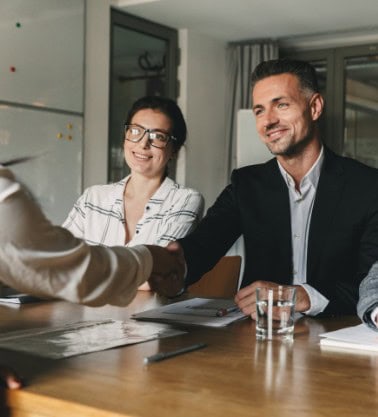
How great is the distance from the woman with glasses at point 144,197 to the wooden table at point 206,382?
1389mm

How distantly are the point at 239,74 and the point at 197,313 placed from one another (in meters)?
4.85

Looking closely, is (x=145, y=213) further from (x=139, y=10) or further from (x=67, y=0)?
(x=139, y=10)

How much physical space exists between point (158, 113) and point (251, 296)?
1.45 meters

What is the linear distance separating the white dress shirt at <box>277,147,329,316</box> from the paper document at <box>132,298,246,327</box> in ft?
1.51

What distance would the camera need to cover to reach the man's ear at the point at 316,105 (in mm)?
2512

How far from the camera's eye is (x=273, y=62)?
2.51 m

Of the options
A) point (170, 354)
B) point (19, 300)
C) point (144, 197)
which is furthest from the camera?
point (144, 197)

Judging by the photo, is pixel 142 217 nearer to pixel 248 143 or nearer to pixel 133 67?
pixel 248 143

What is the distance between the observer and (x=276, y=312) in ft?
4.87

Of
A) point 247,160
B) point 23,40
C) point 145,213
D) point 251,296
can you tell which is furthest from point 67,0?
point 251,296

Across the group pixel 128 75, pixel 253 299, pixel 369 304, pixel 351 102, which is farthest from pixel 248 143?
pixel 369 304

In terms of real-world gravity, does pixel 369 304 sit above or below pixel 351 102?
below

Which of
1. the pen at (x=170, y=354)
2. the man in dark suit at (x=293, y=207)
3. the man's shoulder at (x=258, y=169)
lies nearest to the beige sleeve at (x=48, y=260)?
the pen at (x=170, y=354)

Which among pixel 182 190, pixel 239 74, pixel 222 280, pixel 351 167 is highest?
pixel 239 74
